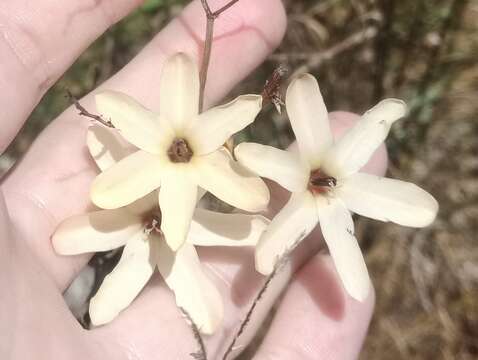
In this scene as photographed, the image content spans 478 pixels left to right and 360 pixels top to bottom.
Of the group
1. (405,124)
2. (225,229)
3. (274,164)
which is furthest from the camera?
(405,124)

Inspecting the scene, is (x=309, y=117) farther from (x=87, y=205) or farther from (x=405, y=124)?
(x=405, y=124)

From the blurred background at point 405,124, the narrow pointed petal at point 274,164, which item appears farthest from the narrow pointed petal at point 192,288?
the blurred background at point 405,124

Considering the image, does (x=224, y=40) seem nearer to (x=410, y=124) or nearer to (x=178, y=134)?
(x=178, y=134)

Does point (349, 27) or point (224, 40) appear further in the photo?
point (349, 27)

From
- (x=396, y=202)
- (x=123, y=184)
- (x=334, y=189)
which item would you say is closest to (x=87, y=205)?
(x=123, y=184)

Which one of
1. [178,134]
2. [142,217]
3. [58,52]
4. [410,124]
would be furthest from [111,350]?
[410,124]

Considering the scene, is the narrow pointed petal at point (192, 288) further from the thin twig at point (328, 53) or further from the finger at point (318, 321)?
the thin twig at point (328, 53)
